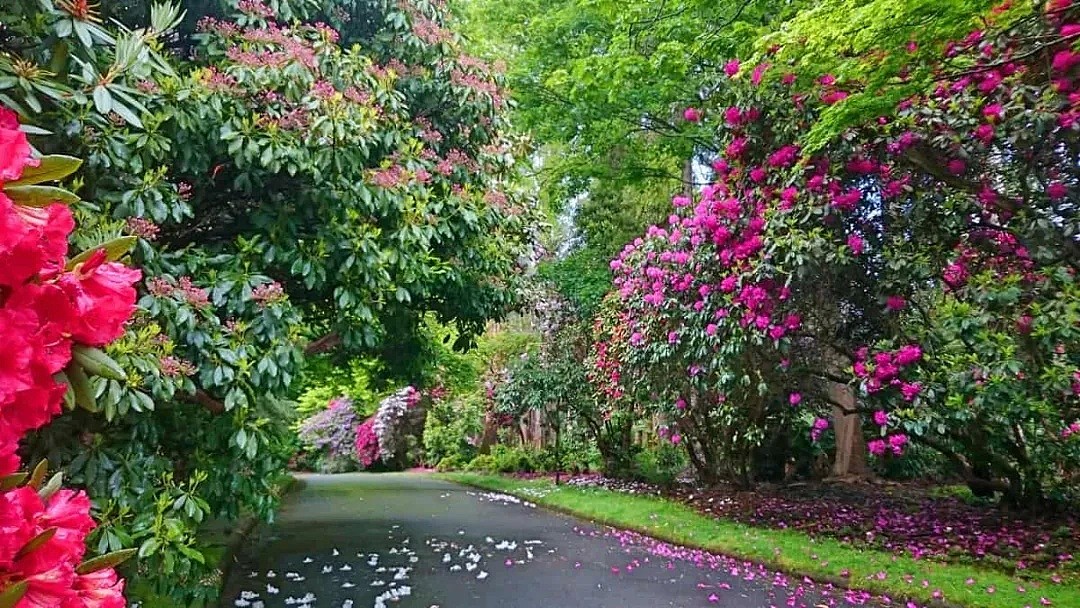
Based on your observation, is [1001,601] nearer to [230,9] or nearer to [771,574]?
[771,574]

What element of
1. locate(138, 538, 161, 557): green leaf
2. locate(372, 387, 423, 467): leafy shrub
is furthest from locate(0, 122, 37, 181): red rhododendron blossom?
locate(372, 387, 423, 467): leafy shrub

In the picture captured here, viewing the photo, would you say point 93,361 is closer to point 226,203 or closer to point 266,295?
point 266,295

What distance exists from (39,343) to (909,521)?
10.2 meters

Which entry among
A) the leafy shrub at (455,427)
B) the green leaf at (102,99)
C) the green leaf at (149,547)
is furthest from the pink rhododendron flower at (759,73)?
the leafy shrub at (455,427)

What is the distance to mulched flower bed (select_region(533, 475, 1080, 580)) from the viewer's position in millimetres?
7488

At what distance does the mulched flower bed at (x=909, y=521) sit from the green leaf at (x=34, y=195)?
25.9 ft

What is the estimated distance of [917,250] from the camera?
707 cm

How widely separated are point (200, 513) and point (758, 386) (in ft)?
21.6

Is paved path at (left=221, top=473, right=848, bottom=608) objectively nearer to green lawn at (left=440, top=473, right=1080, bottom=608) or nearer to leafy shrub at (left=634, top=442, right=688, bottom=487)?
green lawn at (left=440, top=473, right=1080, bottom=608)

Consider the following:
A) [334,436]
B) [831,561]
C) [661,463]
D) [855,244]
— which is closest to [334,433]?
[334,436]

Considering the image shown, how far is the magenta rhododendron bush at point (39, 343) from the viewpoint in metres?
1.09

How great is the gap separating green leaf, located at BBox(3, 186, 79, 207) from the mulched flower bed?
790cm

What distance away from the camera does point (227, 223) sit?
5.79m

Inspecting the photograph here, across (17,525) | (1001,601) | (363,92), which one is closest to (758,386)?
(1001,601)
